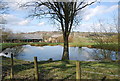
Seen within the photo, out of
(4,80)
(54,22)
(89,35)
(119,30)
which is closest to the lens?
(4,80)

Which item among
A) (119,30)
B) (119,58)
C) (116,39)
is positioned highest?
(119,30)

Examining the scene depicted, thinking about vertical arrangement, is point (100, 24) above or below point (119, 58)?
above

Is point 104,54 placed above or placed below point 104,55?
above

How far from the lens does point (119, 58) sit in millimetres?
10812

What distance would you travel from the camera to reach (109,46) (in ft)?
36.1

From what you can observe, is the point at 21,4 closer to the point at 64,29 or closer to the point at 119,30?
the point at 64,29

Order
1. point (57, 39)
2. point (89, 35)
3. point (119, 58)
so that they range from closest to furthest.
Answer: point (119, 58), point (89, 35), point (57, 39)

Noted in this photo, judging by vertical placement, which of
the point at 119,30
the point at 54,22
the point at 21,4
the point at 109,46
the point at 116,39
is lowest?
the point at 109,46

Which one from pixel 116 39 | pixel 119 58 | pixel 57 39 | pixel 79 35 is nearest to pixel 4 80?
pixel 116 39

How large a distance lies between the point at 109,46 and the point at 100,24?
2560 mm

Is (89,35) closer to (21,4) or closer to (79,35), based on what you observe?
(79,35)

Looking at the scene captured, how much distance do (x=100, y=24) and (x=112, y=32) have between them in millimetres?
1585

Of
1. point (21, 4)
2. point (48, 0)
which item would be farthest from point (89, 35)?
point (21, 4)

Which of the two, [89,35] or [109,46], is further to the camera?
[89,35]
